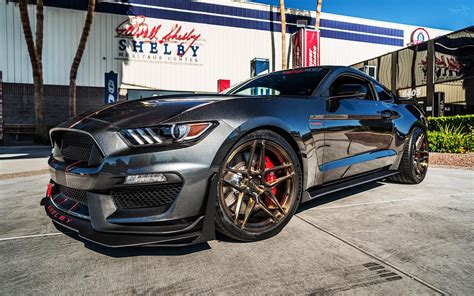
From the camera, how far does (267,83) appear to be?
3455 mm

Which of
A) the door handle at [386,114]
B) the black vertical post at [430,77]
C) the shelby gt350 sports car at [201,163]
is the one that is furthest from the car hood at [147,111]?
the black vertical post at [430,77]

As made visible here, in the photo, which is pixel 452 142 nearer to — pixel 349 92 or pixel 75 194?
pixel 349 92

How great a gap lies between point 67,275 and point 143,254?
1.45 ft

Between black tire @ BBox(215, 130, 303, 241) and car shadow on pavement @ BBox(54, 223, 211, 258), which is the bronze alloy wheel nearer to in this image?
black tire @ BBox(215, 130, 303, 241)

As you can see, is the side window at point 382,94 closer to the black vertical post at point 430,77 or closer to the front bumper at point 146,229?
the front bumper at point 146,229

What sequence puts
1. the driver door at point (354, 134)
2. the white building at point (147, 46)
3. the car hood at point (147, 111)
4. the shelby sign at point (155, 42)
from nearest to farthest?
the car hood at point (147, 111) → the driver door at point (354, 134) → the white building at point (147, 46) → the shelby sign at point (155, 42)

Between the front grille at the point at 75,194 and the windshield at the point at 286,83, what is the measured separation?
165 cm

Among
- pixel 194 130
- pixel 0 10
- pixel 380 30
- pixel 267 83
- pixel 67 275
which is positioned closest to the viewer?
pixel 67 275

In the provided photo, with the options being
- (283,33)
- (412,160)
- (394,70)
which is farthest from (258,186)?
(283,33)

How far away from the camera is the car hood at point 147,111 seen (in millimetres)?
1896

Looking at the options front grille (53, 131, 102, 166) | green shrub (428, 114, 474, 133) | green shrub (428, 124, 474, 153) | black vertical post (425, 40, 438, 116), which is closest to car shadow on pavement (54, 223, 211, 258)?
front grille (53, 131, 102, 166)

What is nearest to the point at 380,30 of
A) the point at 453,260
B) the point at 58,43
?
the point at 58,43

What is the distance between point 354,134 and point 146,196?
204 centimetres

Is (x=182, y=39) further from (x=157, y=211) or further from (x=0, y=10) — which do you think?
(x=157, y=211)
